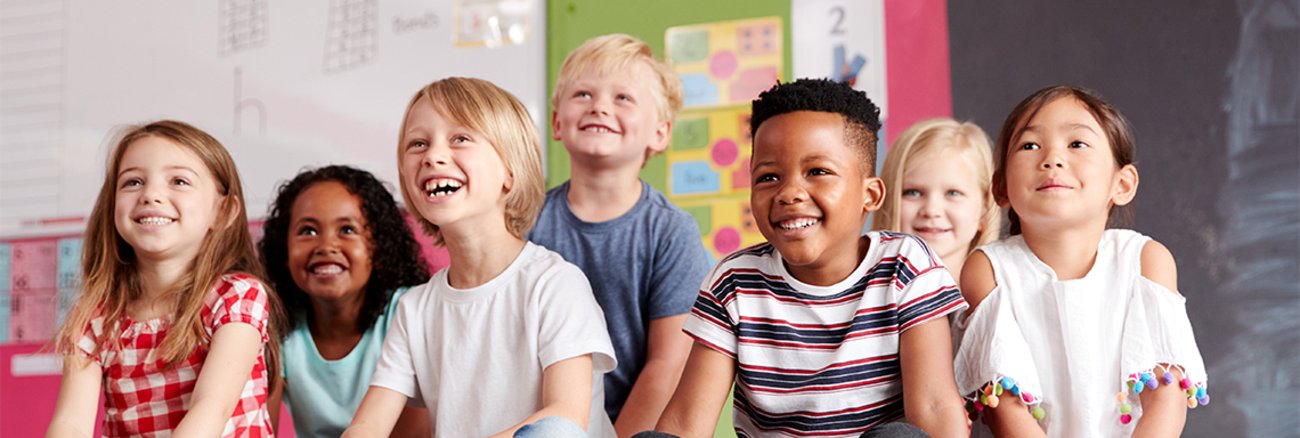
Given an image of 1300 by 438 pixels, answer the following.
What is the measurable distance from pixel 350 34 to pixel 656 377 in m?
1.71

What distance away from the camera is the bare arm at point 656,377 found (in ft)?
5.76

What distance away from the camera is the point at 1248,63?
233 centimetres

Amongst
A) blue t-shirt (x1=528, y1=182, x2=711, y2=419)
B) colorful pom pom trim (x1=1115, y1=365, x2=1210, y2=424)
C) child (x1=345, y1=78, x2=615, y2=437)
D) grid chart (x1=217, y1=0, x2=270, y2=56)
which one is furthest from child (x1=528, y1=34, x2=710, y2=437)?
grid chart (x1=217, y1=0, x2=270, y2=56)

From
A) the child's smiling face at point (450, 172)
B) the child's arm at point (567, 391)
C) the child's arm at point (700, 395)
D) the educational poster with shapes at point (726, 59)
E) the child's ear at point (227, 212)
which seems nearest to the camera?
the child's arm at point (700, 395)

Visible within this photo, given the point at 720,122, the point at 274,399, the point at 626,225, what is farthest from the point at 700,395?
the point at 720,122

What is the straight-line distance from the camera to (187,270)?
70.8 inches

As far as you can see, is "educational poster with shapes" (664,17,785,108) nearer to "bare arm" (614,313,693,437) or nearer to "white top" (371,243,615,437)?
"bare arm" (614,313,693,437)

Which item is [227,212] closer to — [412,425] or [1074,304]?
[412,425]

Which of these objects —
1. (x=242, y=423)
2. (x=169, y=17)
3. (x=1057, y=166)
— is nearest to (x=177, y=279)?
(x=242, y=423)

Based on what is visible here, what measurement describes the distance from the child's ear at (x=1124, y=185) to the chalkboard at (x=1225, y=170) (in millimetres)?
955

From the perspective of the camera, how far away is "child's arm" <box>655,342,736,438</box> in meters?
1.38

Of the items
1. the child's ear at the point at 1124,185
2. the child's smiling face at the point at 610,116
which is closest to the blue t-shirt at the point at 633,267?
the child's smiling face at the point at 610,116

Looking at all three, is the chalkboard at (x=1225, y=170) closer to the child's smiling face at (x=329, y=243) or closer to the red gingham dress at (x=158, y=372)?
the child's smiling face at (x=329, y=243)

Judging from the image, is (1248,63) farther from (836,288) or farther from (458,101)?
(458,101)
